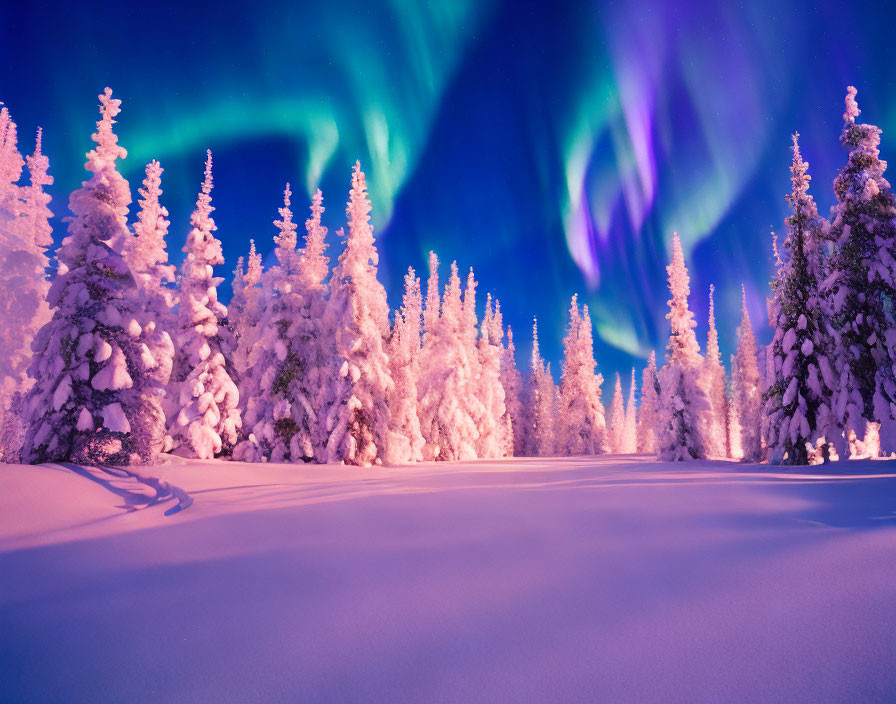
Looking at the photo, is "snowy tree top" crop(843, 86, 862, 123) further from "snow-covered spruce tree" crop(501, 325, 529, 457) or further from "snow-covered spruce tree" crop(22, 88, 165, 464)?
"snow-covered spruce tree" crop(501, 325, 529, 457)

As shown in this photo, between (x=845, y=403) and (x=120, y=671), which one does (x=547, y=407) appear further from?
(x=120, y=671)

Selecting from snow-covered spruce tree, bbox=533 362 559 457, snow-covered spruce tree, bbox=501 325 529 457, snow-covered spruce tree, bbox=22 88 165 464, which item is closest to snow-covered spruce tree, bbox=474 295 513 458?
snow-covered spruce tree, bbox=501 325 529 457

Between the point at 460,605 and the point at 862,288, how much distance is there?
19.9m

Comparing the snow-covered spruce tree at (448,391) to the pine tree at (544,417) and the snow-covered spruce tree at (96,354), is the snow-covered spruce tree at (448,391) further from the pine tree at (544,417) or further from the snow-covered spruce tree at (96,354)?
the snow-covered spruce tree at (96,354)

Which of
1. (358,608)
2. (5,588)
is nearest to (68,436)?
(5,588)

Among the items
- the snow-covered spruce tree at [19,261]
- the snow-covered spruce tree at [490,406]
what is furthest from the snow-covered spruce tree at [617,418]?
the snow-covered spruce tree at [19,261]

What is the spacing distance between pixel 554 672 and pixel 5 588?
535 centimetres

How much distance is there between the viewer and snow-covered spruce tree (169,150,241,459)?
19.8m

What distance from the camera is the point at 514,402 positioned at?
54.9 metres

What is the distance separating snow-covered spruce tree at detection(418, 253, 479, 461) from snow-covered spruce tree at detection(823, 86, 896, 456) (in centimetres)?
2341

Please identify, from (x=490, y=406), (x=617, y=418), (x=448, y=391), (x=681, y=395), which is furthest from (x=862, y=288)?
(x=617, y=418)

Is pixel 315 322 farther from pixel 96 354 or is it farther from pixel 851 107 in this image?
pixel 851 107

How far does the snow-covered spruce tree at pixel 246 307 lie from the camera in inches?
1215

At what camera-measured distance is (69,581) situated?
4816mm
